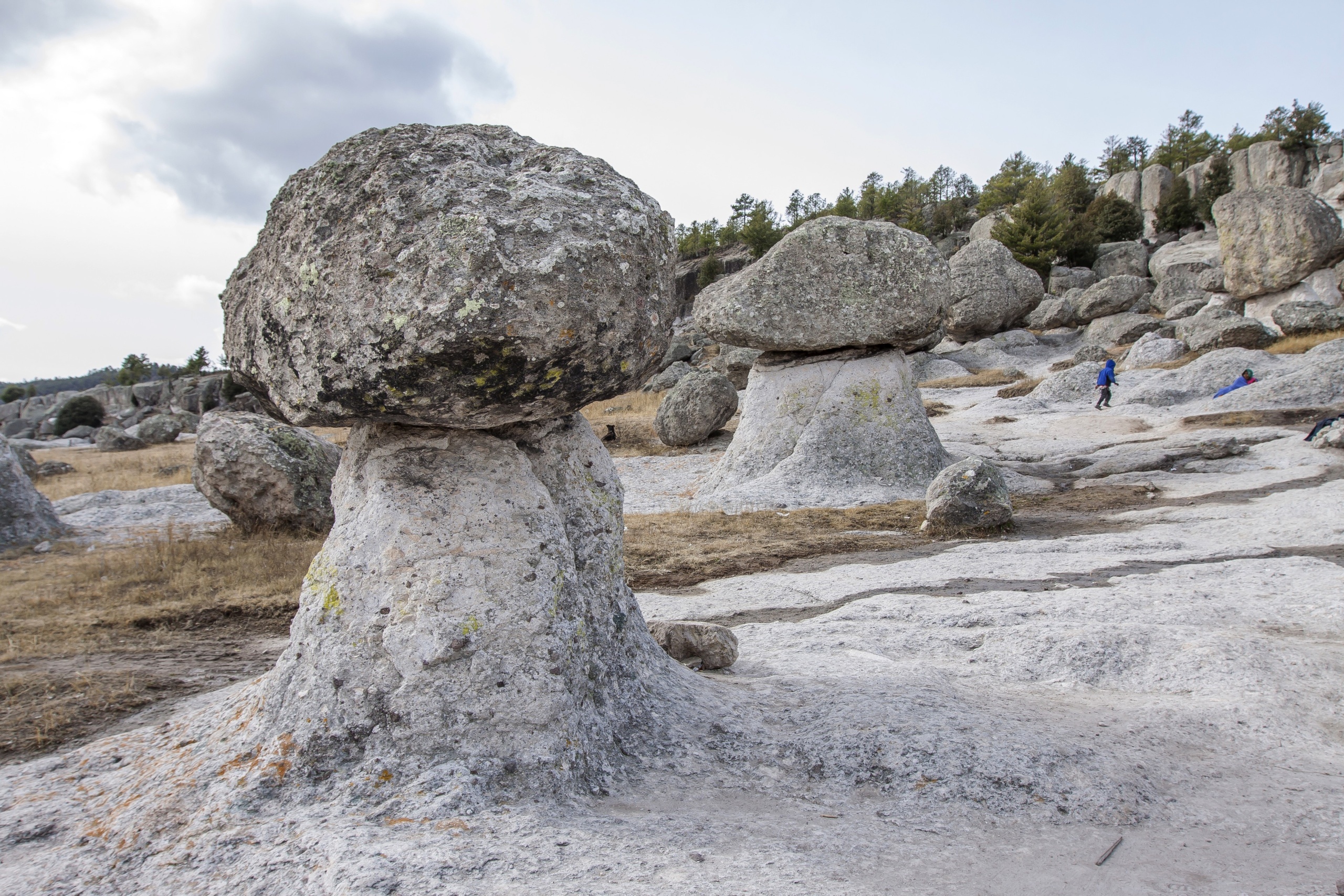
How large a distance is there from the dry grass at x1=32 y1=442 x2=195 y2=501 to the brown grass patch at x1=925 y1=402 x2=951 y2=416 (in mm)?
13783

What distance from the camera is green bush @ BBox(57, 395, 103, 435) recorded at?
121ft

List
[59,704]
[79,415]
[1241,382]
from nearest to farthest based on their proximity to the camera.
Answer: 1. [59,704]
2. [1241,382]
3. [79,415]

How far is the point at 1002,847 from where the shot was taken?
2.29 m

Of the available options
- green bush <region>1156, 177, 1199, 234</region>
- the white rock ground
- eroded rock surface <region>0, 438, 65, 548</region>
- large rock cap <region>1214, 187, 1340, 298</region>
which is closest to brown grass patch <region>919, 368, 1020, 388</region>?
large rock cap <region>1214, 187, 1340, 298</region>

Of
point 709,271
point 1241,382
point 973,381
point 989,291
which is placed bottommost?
point 1241,382

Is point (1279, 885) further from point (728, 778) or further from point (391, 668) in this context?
point (391, 668)

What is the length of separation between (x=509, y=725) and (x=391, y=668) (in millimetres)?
406

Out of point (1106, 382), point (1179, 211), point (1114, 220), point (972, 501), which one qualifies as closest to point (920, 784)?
point (972, 501)

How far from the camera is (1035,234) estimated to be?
31.4m

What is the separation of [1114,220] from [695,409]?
2897 cm

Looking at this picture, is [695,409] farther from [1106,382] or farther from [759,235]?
[759,235]

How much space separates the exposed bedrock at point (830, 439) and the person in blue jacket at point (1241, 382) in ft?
19.8

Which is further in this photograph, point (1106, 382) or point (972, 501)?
point (1106, 382)

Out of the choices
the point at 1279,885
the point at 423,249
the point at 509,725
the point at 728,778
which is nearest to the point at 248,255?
the point at 423,249
